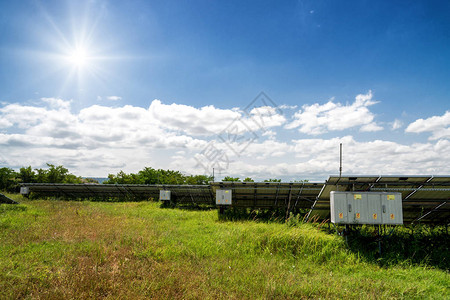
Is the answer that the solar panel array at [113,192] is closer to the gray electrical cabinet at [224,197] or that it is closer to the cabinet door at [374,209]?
the gray electrical cabinet at [224,197]

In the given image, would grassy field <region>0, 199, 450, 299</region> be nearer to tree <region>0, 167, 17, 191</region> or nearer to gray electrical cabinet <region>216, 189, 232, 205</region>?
gray electrical cabinet <region>216, 189, 232, 205</region>

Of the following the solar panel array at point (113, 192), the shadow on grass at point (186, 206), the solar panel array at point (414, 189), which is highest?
the solar panel array at point (414, 189)

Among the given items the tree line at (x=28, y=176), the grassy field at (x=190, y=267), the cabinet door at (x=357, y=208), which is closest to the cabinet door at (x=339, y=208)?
the cabinet door at (x=357, y=208)

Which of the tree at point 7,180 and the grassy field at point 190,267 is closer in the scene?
the grassy field at point 190,267

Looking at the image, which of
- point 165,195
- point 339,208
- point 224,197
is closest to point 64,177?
point 165,195

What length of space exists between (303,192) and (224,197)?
191 inches

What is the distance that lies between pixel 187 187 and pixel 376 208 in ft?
44.7

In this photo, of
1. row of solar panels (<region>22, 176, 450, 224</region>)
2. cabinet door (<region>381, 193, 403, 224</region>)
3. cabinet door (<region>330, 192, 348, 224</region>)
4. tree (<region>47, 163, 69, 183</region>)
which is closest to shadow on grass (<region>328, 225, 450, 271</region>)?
cabinet door (<region>381, 193, 403, 224</region>)

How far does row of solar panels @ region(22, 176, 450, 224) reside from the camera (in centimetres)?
1010

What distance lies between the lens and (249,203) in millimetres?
16703

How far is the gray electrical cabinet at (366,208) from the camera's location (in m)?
9.34

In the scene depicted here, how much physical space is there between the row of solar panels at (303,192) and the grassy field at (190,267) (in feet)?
9.26

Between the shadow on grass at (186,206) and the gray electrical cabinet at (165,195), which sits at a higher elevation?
the gray electrical cabinet at (165,195)

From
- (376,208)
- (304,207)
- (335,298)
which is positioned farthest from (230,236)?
(304,207)
